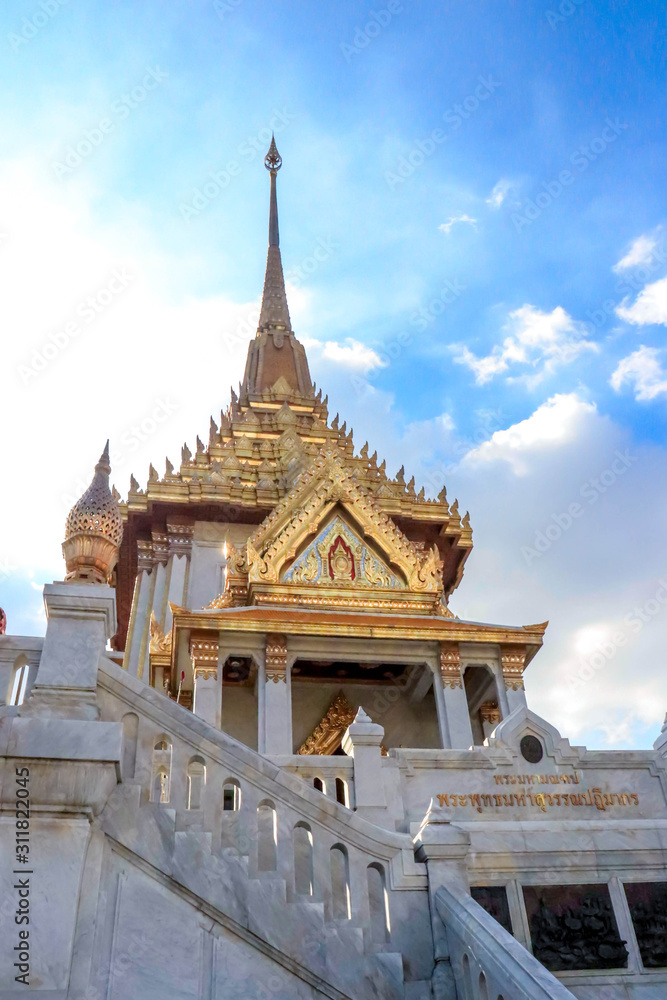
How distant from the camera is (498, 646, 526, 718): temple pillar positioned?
49.8ft

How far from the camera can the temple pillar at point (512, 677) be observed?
49.8ft

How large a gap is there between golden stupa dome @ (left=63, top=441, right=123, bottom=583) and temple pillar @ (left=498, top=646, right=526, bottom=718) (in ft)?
32.1

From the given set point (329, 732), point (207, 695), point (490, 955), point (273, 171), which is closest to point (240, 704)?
point (329, 732)

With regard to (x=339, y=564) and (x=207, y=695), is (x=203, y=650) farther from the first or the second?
(x=339, y=564)

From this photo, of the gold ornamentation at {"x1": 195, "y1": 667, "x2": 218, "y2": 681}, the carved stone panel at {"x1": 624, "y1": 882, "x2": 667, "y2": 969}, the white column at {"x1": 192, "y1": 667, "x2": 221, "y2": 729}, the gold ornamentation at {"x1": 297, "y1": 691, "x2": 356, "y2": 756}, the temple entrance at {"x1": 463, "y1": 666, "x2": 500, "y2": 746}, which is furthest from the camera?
the gold ornamentation at {"x1": 297, "y1": 691, "x2": 356, "y2": 756}

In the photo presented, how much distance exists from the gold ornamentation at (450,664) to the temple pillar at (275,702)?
283 centimetres

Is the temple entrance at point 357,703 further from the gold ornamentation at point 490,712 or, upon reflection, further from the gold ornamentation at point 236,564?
the gold ornamentation at point 236,564

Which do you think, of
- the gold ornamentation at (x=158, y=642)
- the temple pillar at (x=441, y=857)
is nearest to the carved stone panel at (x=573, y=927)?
the temple pillar at (x=441, y=857)

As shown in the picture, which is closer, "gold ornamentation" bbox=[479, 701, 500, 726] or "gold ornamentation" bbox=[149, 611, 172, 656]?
"gold ornamentation" bbox=[149, 611, 172, 656]

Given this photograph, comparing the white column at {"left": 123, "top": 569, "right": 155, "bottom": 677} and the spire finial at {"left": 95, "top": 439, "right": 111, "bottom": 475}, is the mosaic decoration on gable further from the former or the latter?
the spire finial at {"left": 95, "top": 439, "right": 111, "bottom": 475}

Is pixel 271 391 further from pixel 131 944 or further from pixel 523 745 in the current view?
pixel 131 944

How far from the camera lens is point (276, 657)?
14664 millimetres

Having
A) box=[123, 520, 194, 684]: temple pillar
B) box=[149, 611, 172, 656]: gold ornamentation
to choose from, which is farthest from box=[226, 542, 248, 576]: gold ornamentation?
box=[123, 520, 194, 684]: temple pillar

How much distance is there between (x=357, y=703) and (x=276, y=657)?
3.55 metres
